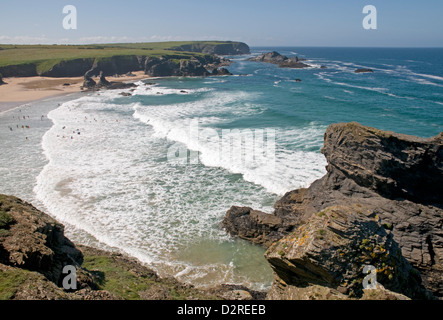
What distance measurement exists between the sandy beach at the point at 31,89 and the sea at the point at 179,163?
25.1 ft

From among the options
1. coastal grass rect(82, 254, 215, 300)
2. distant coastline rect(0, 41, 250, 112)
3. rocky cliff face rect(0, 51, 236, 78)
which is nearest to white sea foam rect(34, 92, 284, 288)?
coastal grass rect(82, 254, 215, 300)

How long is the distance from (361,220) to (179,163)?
23.5 metres

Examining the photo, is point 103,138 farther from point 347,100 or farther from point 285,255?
point 347,100

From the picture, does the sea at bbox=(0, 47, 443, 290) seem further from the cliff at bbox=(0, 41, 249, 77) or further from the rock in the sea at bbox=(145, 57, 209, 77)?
the rock in the sea at bbox=(145, 57, 209, 77)

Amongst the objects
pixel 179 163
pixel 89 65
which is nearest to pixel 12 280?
pixel 179 163

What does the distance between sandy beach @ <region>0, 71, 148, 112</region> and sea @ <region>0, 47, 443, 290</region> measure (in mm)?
7663

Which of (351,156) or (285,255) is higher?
(351,156)

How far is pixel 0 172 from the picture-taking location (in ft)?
92.5

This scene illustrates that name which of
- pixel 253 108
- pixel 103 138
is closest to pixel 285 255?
pixel 103 138

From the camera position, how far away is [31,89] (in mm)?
82000

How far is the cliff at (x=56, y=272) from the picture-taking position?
318 inches

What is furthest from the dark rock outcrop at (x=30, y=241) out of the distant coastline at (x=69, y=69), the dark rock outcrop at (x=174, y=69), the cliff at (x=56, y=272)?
the dark rock outcrop at (x=174, y=69)

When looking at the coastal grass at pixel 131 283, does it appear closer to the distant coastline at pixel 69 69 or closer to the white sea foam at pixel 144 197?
the white sea foam at pixel 144 197
